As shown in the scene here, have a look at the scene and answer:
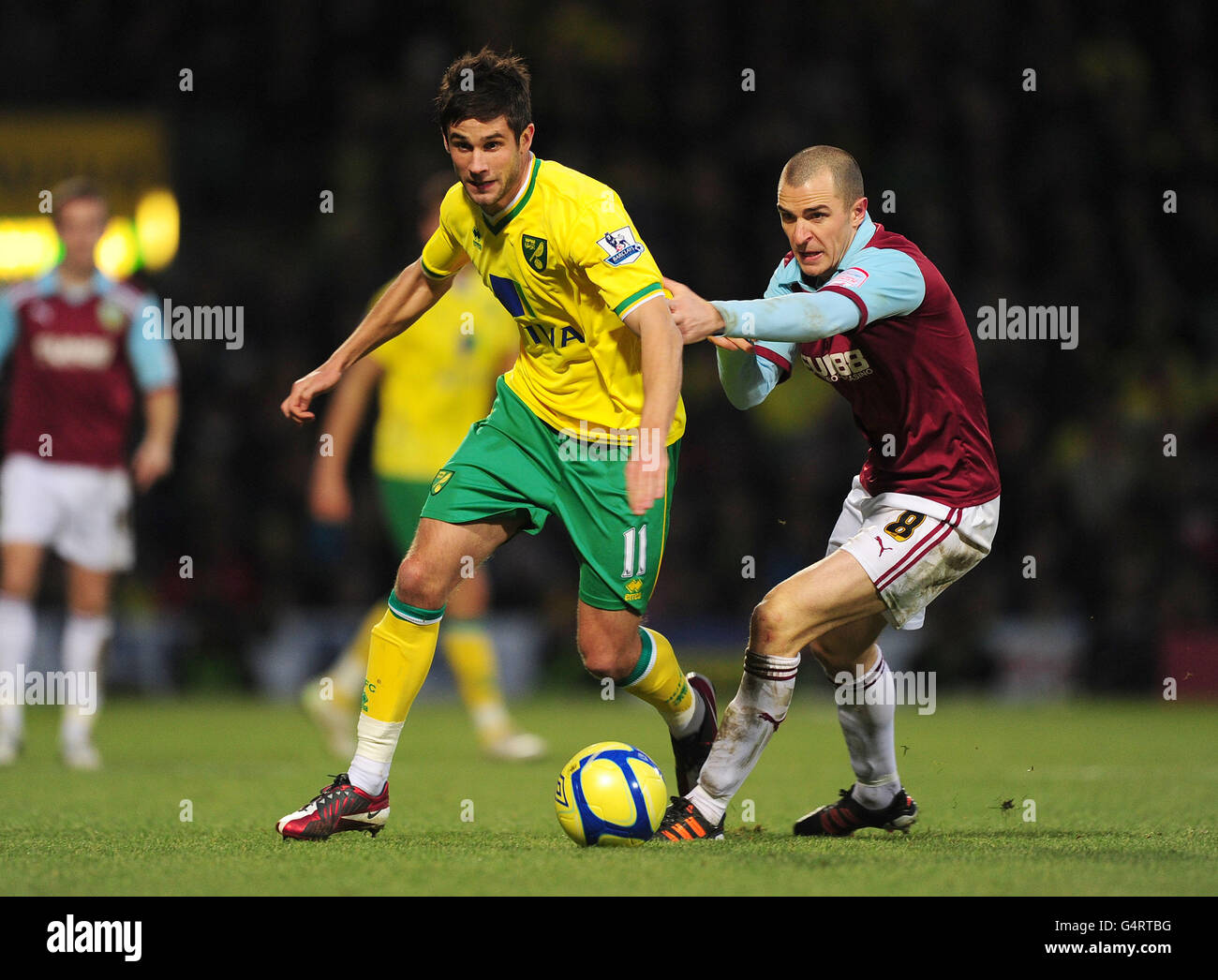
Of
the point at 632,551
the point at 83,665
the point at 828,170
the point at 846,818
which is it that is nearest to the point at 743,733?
the point at 846,818

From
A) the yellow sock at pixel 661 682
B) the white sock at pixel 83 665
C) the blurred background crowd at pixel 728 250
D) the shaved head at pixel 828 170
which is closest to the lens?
the shaved head at pixel 828 170

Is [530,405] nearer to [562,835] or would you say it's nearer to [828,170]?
[828,170]

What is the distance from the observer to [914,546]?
4949 mm

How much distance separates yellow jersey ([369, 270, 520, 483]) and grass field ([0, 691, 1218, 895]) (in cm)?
156

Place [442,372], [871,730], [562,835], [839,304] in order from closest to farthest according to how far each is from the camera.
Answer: [839,304], [562,835], [871,730], [442,372]

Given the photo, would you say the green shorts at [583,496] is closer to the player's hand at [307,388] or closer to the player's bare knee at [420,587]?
the player's bare knee at [420,587]

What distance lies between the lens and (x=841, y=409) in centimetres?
1316

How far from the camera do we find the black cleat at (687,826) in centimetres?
492

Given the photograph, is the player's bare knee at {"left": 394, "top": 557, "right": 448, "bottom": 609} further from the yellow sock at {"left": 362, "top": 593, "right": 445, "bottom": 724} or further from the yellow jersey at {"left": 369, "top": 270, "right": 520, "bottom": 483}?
the yellow jersey at {"left": 369, "top": 270, "right": 520, "bottom": 483}

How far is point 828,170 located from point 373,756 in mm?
2229

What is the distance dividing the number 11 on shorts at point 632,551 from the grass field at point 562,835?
86 centimetres

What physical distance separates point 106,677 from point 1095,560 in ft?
23.8

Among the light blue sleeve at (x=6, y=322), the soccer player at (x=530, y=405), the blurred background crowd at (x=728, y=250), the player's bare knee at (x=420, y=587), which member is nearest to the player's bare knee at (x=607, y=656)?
the soccer player at (x=530, y=405)

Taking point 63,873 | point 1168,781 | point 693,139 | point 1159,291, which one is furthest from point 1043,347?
point 63,873
